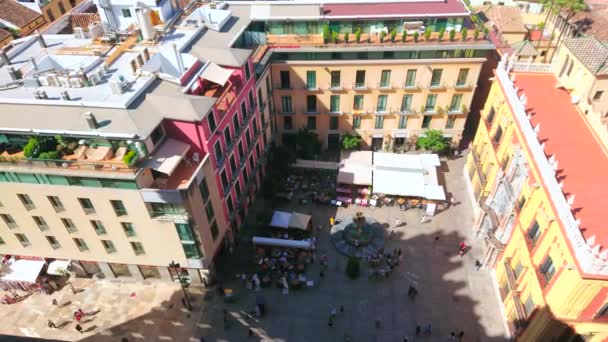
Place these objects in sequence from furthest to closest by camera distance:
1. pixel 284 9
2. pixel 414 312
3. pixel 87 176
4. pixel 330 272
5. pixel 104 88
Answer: pixel 284 9
pixel 330 272
pixel 414 312
pixel 104 88
pixel 87 176

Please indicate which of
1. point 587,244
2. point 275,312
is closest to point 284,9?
point 275,312

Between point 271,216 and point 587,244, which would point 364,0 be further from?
point 587,244

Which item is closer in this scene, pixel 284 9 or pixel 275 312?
pixel 275 312

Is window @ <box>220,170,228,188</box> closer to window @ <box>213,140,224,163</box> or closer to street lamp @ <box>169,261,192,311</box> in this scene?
window @ <box>213,140,224,163</box>

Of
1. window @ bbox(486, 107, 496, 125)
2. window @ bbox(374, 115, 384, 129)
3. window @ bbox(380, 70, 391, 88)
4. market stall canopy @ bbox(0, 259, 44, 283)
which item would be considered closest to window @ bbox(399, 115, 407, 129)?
window @ bbox(374, 115, 384, 129)

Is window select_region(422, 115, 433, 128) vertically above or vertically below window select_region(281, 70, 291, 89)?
below

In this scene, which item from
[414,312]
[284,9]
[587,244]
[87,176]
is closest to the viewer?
[587,244]
